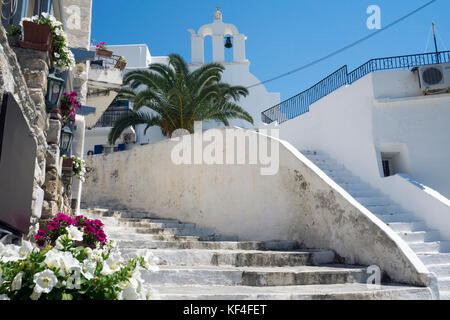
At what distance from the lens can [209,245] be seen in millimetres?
5617

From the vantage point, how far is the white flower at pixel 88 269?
1.56 m

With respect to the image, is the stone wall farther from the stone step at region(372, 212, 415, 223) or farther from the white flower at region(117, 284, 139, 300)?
the stone step at region(372, 212, 415, 223)

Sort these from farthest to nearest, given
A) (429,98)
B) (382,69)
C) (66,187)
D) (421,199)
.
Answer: (382,69) < (429,98) < (421,199) < (66,187)

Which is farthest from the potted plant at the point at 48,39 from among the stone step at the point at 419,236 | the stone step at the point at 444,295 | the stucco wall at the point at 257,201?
the stone step at the point at 419,236

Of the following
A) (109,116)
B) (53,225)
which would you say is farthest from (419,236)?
(109,116)

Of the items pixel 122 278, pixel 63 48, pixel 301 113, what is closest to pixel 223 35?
pixel 301 113

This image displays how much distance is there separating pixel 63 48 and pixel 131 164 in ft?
17.3

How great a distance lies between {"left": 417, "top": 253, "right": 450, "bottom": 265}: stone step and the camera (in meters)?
5.32

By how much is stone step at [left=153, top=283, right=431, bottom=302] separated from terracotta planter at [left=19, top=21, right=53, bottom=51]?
2.65 metres

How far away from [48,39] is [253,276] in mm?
3332

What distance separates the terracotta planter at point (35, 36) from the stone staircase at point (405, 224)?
5.13 meters

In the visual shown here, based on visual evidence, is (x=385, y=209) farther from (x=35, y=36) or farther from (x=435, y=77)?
(x=35, y=36)
